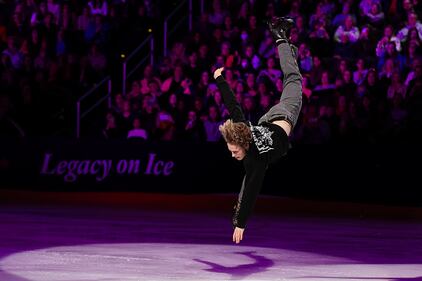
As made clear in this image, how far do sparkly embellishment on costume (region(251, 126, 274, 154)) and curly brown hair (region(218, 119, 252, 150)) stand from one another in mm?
243

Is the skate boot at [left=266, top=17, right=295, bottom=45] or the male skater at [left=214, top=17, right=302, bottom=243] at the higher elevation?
the skate boot at [left=266, top=17, right=295, bottom=45]

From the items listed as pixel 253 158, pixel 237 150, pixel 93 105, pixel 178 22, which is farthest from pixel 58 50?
pixel 237 150

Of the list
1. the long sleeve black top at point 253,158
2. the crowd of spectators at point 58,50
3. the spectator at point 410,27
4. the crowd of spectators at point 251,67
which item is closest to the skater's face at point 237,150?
the long sleeve black top at point 253,158

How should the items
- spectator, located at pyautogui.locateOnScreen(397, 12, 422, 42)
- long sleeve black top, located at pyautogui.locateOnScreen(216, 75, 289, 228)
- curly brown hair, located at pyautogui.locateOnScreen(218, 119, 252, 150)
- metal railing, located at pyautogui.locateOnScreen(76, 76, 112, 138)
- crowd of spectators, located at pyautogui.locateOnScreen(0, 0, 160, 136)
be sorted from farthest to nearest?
crowd of spectators, located at pyautogui.locateOnScreen(0, 0, 160, 136) → metal railing, located at pyautogui.locateOnScreen(76, 76, 112, 138) → spectator, located at pyautogui.locateOnScreen(397, 12, 422, 42) → long sleeve black top, located at pyautogui.locateOnScreen(216, 75, 289, 228) → curly brown hair, located at pyautogui.locateOnScreen(218, 119, 252, 150)

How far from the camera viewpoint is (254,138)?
29.2 feet

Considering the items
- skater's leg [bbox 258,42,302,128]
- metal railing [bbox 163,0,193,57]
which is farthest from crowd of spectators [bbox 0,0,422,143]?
skater's leg [bbox 258,42,302,128]

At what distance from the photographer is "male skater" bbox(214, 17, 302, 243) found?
8633 mm

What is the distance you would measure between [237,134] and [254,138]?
380 millimetres

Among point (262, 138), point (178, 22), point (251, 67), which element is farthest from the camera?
point (178, 22)

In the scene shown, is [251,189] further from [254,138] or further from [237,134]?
[237,134]

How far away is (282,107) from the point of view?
31.3 feet

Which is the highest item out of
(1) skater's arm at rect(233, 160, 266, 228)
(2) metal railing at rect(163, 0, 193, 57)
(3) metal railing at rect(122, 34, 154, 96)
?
(2) metal railing at rect(163, 0, 193, 57)

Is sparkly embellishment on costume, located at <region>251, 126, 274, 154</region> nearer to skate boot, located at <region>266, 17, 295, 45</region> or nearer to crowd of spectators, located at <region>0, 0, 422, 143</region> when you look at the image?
skate boot, located at <region>266, 17, 295, 45</region>

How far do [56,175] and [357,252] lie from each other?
8.01m
